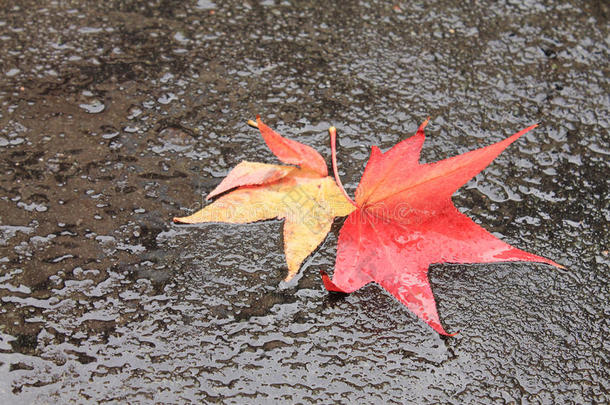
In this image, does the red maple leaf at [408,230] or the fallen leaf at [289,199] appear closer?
the red maple leaf at [408,230]

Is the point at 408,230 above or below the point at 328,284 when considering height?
above

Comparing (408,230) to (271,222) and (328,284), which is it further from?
(271,222)

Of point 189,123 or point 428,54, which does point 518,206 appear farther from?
point 189,123

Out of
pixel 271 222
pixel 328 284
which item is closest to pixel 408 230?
pixel 328 284

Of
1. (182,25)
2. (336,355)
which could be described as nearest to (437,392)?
(336,355)

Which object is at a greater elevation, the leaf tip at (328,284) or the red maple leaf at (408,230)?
the red maple leaf at (408,230)

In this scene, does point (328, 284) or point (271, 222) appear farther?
point (271, 222)
